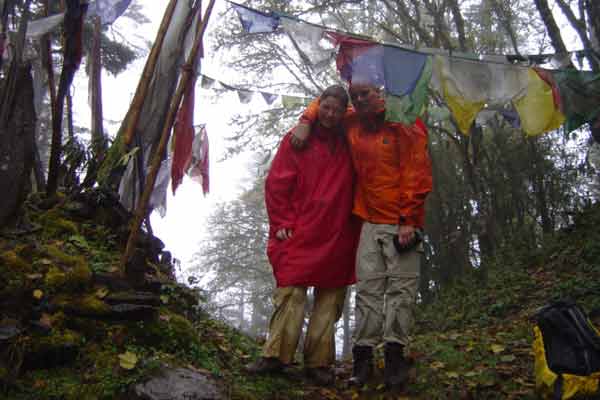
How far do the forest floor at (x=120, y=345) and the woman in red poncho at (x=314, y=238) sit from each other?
0.24 metres

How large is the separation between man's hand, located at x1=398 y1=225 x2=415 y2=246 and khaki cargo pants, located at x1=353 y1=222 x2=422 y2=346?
63mm

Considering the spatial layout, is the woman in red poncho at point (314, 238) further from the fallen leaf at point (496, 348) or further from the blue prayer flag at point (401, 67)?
the fallen leaf at point (496, 348)

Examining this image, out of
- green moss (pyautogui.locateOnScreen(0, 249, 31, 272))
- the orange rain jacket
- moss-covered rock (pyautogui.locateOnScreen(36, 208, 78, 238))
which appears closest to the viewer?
green moss (pyautogui.locateOnScreen(0, 249, 31, 272))

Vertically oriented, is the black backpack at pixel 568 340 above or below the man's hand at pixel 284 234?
below

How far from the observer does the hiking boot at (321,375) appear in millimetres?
3613

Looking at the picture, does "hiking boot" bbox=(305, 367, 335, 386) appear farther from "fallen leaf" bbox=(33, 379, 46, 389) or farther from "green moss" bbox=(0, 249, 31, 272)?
"green moss" bbox=(0, 249, 31, 272)

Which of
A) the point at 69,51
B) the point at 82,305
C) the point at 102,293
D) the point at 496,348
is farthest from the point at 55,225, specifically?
the point at 496,348

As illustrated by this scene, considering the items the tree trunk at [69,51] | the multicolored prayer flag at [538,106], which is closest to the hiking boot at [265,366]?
the tree trunk at [69,51]

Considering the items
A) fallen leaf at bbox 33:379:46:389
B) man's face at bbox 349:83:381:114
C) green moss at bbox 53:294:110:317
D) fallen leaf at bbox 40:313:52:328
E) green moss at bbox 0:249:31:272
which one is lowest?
fallen leaf at bbox 33:379:46:389

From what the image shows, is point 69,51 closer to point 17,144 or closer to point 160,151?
point 17,144

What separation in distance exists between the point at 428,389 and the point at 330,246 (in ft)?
3.76

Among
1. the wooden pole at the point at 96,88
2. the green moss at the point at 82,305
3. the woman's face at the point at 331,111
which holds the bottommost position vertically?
the green moss at the point at 82,305

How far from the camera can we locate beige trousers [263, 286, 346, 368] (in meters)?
3.59

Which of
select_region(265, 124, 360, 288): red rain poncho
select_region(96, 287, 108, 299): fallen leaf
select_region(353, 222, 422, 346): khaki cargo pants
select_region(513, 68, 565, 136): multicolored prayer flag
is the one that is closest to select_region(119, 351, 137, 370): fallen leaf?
select_region(96, 287, 108, 299): fallen leaf
